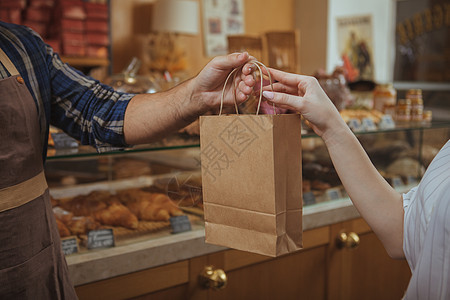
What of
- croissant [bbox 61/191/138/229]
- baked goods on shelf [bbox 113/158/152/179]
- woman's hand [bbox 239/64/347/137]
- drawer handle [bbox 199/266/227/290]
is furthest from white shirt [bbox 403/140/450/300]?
baked goods on shelf [bbox 113/158/152/179]

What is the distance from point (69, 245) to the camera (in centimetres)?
137

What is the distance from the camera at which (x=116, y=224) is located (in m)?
1.56

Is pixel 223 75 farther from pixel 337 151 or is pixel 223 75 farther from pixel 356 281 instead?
pixel 356 281

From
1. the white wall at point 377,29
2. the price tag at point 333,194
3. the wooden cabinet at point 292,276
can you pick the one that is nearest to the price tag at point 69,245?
the wooden cabinet at point 292,276

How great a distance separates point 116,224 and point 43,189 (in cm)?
50

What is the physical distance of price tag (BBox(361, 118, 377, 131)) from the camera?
81.3 inches

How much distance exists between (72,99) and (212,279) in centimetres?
73

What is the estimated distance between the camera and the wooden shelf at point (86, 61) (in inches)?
151

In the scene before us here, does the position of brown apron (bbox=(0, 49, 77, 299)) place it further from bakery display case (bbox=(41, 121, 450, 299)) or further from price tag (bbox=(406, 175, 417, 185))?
price tag (bbox=(406, 175, 417, 185))

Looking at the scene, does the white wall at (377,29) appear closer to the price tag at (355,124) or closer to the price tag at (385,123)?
the price tag at (385,123)

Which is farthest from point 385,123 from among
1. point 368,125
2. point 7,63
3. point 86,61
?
point 86,61

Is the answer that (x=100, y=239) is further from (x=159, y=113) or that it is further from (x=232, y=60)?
(x=232, y=60)

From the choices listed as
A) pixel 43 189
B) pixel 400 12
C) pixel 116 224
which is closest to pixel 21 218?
pixel 43 189

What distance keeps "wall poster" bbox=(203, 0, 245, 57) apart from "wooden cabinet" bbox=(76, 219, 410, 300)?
359 cm
